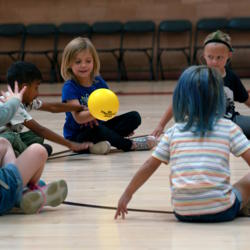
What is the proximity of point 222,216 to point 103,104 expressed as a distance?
6.04ft

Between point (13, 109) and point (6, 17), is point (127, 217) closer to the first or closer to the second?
point (13, 109)

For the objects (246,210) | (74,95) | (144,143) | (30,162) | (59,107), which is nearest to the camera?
(246,210)

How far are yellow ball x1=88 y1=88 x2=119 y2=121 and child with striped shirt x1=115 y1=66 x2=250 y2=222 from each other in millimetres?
1677

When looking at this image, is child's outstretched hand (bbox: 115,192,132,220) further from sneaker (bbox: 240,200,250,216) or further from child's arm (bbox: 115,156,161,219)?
sneaker (bbox: 240,200,250,216)

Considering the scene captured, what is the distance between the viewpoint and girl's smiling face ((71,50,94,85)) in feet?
17.4

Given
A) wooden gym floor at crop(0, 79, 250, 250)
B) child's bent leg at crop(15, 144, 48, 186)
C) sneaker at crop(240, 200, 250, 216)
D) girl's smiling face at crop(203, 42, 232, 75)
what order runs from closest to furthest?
wooden gym floor at crop(0, 79, 250, 250) → sneaker at crop(240, 200, 250, 216) → child's bent leg at crop(15, 144, 48, 186) → girl's smiling face at crop(203, 42, 232, 75)

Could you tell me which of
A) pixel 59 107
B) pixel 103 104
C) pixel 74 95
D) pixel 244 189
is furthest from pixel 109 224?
pixel 74 95

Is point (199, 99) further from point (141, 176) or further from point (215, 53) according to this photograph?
point (215, 53)

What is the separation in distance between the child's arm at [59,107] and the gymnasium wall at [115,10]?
6681 mm

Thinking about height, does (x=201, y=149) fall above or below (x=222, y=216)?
above

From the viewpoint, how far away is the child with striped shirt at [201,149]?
314 centimetres

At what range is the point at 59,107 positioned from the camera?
507cm

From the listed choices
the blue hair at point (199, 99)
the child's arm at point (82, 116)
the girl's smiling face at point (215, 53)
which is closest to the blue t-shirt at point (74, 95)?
the child's arm at point (82, 116)

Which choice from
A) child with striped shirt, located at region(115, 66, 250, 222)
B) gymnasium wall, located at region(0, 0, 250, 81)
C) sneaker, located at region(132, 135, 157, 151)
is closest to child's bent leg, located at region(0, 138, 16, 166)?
child with striped shirt, located at region(115, 66, 250, 222)
